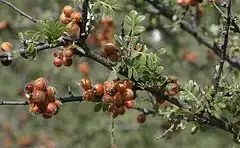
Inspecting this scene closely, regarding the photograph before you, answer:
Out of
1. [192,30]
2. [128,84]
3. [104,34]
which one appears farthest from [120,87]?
[104,34]

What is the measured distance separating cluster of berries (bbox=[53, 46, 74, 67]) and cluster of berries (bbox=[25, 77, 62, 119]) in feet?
0.29

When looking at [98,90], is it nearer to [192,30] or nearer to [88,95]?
[88,95]

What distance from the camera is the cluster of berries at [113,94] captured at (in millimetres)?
1816

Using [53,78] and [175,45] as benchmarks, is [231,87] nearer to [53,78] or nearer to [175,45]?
[175,45]

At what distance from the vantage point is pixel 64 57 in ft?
5.98

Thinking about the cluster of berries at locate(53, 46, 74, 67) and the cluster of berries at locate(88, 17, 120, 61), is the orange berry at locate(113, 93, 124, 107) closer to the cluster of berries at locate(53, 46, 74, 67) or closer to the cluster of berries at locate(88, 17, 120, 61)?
the cluster of berries at locate(53, 46, 74, 67)

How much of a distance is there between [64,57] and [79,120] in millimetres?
4061

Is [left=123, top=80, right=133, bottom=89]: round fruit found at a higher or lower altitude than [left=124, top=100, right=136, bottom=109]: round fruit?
higher

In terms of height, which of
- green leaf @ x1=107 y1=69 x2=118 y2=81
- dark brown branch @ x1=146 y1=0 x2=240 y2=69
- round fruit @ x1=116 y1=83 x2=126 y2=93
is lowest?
dark brown branch @ x1=146 y1=0 x2=240 y2=69

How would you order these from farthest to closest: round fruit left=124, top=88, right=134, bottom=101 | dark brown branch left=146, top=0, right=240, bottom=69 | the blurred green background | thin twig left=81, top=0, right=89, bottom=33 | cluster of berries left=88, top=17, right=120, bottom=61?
the blurred green background
cluster of berries left=88, top=17, right=120, bottom=61
dark brown branch left=146, top=0, right=240, bottom=69
round fruit left=124, top=88, right=134, bottom=101
thin twig left=81, top=0, right=89, bottom=33

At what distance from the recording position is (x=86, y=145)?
502 cm

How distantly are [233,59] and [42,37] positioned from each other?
1.38 meters

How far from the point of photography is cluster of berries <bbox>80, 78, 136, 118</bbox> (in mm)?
1816

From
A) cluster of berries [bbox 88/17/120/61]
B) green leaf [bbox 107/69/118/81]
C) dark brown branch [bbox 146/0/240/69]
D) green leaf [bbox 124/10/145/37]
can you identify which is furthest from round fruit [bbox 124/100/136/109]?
cluster of berries [bbox 88/17/120/61]
